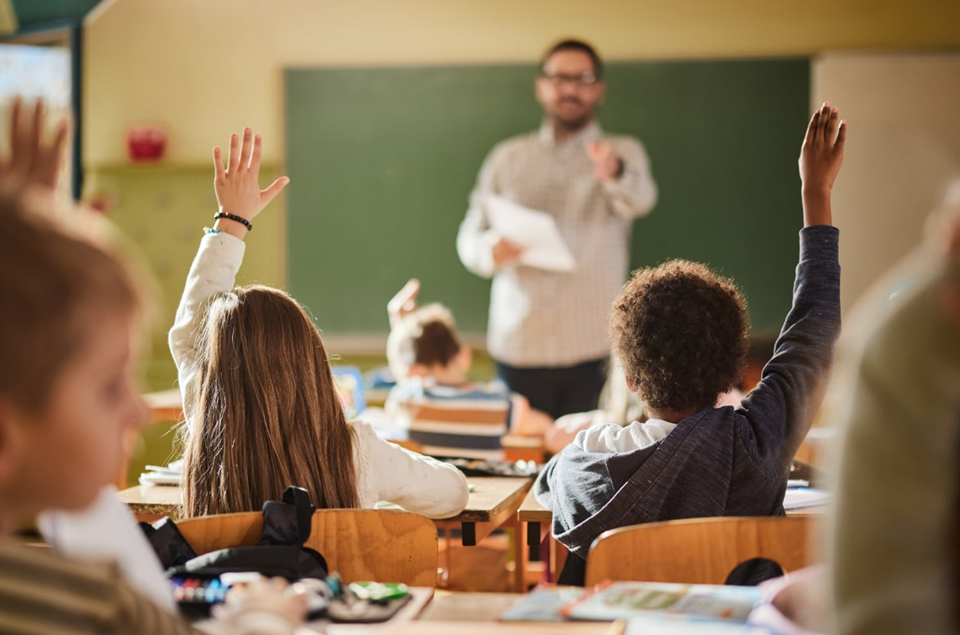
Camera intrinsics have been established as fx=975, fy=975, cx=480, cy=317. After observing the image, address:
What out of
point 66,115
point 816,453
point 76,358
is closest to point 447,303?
point 816,453

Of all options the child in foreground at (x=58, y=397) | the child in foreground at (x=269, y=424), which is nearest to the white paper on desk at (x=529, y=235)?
the child in foreground at (x=269, y=424)

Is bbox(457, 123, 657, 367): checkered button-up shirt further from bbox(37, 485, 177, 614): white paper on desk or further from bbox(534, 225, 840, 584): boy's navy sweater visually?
bbox(37, 485, 177, 614): white paper on desk

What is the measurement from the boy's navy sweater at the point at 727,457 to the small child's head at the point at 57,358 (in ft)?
3.26

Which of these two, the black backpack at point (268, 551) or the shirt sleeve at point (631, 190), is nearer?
the black backpack at point (268, 551)

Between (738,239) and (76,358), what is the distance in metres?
4.77

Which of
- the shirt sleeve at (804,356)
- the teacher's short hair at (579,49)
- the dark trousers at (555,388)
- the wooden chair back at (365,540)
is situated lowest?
the dark trousers at (555,388)

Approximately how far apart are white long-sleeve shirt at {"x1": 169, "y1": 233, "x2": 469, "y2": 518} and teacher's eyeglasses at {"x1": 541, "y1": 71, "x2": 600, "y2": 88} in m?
3.16

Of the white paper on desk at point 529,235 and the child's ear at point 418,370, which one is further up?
the white paper on desk at point 529,235

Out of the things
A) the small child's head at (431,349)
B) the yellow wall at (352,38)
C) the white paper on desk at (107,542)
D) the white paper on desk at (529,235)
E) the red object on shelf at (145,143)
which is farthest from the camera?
the red object on shelf at (145,143)

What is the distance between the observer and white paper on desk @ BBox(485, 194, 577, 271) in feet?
14.5

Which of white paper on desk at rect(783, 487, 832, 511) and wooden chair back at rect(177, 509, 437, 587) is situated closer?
wooden chair back at rect(177, 509, 437, 587)

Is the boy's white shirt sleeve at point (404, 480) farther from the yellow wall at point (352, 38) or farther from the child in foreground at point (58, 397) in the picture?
the yellow wall at point (352, 38)

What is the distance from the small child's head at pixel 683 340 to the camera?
1719mm

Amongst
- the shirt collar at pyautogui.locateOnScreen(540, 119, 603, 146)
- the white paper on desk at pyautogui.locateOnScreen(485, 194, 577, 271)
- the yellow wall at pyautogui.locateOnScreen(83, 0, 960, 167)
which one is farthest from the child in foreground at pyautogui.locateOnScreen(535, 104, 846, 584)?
the yellow wall at pyautogui.locateOnScreen(83, 0, 960, 167)
